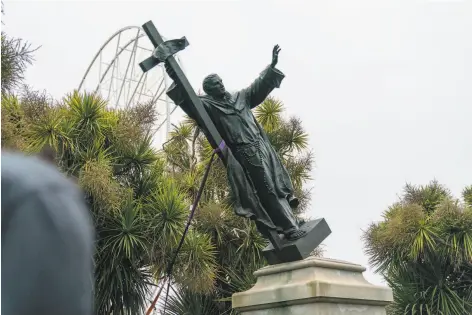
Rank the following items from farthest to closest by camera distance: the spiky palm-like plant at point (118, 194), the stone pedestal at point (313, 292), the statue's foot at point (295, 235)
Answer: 1. the spiky palm-like plant at point (118, 194)
2. the statue's foot at point (295, 235)
3. the stone pedestal at point (313, 292)

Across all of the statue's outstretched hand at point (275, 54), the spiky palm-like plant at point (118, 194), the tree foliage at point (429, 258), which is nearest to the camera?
the statue's outstretched hand at point (275, 54)

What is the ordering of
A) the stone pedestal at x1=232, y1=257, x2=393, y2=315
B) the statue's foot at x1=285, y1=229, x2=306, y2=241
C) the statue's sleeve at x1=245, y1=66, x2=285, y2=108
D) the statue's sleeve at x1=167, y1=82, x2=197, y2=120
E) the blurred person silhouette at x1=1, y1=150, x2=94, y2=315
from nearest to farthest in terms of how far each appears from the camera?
1. the blurred person silhouette at x1=1, y1=150, x2=94, y2=315
2. the stone pedestal at x1=232, y1=257, x2=393, y2=315
3. the statue's foot at x1=285, y1=229, x2=306, y2=241
4. the statue's sleeve at x1=167, y1=82, x2=197, y2=120
5. the statue's sleeve at x1=245, y1=66, x2=285, y2=108

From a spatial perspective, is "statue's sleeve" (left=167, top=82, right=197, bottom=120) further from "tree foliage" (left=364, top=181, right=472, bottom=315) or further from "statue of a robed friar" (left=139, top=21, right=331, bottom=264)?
"tree foliage" (left=364, top=181, right=472, bottom=315)

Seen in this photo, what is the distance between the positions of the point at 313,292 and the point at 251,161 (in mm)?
1401

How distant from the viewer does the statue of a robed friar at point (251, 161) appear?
18.2ft

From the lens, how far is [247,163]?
5.59 meters

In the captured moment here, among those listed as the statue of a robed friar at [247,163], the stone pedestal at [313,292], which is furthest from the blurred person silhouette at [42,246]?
the statue of a robed friar at [247,163]

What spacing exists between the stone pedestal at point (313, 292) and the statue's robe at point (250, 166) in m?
0.45

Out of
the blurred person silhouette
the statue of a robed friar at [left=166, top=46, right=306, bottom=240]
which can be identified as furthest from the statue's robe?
the blurred person silhouette

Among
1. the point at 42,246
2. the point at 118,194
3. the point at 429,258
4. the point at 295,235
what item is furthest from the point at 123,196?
the point at 42,246

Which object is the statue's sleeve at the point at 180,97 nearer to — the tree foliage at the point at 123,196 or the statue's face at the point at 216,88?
the statue's face at the point at 216,88

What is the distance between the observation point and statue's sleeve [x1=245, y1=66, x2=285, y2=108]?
5.93m

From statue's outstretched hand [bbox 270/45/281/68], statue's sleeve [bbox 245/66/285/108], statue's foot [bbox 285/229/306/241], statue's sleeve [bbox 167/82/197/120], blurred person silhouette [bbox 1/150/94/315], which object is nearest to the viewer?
blurred person silhouette [bbox 1/150/94/315]

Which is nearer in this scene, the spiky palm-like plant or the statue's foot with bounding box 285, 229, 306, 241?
the statue's foot with bounding box 285, 229, 306, 241
